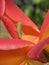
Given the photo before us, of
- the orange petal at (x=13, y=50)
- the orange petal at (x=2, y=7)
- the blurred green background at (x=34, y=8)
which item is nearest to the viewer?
the orange petal at (x=13, y=50)

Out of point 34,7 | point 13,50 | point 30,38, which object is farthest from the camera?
point 34,7

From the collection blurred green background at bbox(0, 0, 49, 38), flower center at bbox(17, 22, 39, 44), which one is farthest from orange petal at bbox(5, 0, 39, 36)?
blurred green background at bbox(0, 0, 49, 38)

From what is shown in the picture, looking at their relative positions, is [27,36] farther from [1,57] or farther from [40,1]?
[40,1]

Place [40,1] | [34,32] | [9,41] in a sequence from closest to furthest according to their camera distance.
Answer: [9,41], [34,32], [40,1]

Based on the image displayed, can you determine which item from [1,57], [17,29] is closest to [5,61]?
[1,57]

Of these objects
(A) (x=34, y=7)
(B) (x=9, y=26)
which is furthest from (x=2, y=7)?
(A) (x=34, y=7)

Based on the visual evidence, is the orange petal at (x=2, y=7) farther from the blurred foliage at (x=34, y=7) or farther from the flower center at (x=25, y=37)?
the blurred foliage at (x=34, y=7)

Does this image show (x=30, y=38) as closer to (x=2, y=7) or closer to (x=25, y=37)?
(x=25, y=37)

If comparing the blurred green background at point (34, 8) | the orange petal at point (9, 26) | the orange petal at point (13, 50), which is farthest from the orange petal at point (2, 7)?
the blurred green background at point (34, 8)

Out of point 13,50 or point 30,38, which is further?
point 30,38
